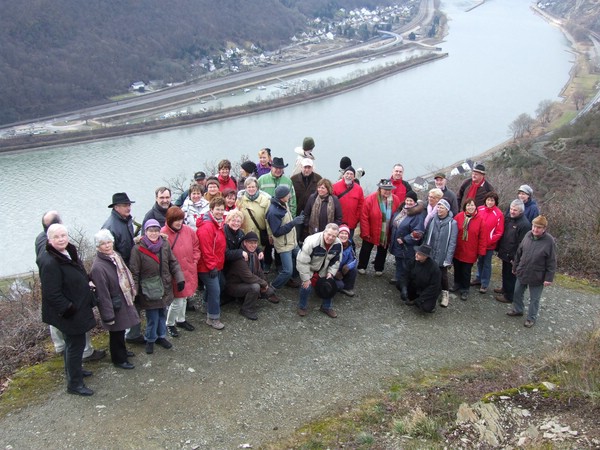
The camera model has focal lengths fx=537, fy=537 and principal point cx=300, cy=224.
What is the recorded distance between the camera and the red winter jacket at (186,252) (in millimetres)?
4477

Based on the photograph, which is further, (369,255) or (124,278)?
(369,255)

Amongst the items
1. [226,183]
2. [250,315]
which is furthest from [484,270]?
[226,183]

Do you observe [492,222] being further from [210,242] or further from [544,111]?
[544,111]

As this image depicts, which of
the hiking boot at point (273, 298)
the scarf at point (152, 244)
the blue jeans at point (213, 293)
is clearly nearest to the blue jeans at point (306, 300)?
the hiking boot at point (273, 298)

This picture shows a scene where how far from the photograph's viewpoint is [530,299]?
5465 millimetres

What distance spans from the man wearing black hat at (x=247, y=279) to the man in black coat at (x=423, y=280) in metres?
1.53

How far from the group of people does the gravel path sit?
160 mm

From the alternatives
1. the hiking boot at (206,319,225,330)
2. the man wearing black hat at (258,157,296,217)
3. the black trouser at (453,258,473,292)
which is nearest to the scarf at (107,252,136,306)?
the hiking boot at (206,319,225,330)

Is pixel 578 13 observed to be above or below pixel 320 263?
above

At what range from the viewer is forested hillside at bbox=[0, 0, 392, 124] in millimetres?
55938

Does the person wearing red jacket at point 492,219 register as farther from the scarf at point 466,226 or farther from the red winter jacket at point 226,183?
the red winter jacket at point 226,183

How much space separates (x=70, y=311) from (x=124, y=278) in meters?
0.51

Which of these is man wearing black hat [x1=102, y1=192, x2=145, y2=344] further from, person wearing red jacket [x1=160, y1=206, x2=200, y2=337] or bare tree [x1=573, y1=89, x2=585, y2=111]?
bare tree [x1=573, y1=89, x2=585, y2=111]

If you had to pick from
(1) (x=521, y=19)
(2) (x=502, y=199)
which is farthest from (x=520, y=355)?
(1) (x=521, y=19)
